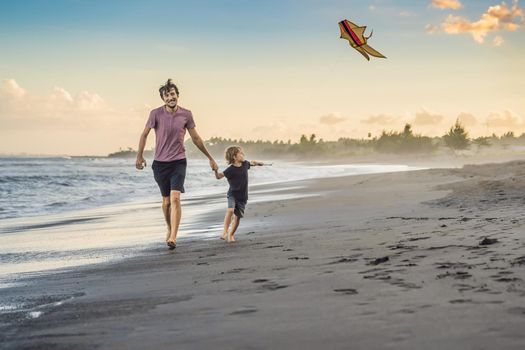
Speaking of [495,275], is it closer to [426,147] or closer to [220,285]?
[220,285]

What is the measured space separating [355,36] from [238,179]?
4.11 metres

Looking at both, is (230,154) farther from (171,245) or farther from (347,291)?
(347,291)

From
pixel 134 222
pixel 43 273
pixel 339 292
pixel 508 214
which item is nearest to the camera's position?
pixel 339 292

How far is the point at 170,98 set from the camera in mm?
7129

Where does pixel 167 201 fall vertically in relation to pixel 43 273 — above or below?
above

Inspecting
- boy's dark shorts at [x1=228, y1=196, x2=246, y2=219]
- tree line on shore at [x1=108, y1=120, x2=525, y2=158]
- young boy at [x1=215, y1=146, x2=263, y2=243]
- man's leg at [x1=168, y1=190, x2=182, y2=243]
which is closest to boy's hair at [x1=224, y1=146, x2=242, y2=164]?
young boy at [x1=215, y1=146, x2=263, y2=243]

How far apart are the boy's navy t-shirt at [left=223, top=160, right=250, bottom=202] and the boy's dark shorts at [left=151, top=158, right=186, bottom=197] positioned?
0.58 m

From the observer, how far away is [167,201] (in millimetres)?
7539

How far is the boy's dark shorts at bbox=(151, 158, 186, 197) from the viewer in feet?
23.8

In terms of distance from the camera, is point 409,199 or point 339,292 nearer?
point 339,292

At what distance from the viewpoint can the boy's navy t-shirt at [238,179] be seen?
7492 mm

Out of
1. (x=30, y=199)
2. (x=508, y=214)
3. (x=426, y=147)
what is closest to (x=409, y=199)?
(x=508, y=214)

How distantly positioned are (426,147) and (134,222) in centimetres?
8083

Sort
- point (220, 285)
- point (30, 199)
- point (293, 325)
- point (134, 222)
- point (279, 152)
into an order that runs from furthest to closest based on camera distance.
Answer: point (279, 152) < point (30, 199) < point (134, 222) < point (220, 285) < point (293, 325)
